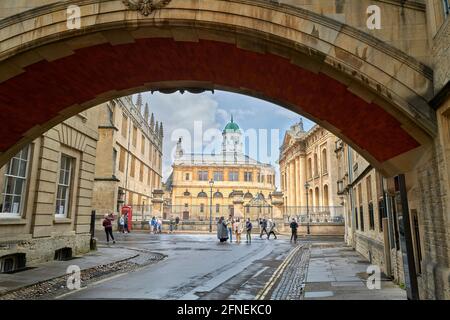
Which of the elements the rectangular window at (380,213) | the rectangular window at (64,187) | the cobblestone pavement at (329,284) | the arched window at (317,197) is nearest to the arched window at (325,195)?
the arched window at (317,197)

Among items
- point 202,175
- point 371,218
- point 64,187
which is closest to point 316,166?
point 202,175

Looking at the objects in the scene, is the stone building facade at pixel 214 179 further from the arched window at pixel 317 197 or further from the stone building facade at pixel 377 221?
the stone building facade at pixel 377 221

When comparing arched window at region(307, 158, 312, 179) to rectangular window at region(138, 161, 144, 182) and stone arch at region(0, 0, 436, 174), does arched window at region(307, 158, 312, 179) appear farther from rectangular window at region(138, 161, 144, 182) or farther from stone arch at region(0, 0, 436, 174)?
stone arch at region(0, 0, 436, 174)

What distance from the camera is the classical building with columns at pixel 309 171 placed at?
42.6m

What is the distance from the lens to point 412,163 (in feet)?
19.6

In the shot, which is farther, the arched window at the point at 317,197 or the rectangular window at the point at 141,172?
the rectangular window at the point at 141,172

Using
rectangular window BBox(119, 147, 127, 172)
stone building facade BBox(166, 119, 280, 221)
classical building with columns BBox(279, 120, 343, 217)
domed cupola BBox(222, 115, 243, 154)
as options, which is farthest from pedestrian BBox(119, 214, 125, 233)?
domed cupola BBox(222, 115, 243, 154)

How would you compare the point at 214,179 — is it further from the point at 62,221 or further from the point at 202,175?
the point at 62,221

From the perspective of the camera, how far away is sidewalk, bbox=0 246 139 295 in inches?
345

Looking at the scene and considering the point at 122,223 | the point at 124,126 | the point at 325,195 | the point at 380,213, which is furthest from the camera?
the point at 325,195

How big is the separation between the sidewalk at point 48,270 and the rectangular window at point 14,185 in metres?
2.00

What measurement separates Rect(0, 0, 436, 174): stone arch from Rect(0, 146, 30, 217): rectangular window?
3961 mm

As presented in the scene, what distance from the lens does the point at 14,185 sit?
1146cm

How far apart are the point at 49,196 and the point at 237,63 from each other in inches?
376
